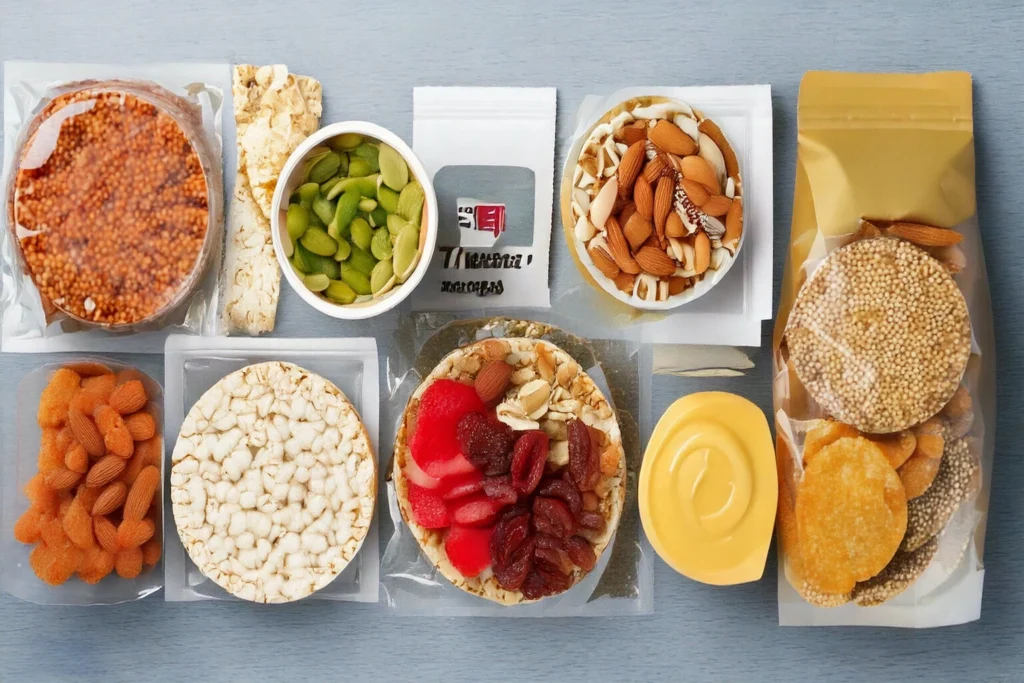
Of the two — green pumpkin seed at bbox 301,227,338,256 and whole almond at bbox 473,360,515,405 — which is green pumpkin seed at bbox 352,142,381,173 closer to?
green pumpkin seed at bbox 301,227,338,256

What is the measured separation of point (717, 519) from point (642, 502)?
80 millimetres

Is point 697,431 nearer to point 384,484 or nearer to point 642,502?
point 642,502

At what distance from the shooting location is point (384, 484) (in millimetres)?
851

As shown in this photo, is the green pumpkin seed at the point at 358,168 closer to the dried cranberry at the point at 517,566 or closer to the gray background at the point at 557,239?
the gray background at the point at 557,239

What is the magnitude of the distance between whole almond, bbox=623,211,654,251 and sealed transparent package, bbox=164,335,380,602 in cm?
32

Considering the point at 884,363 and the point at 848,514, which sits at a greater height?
the point at 884,363

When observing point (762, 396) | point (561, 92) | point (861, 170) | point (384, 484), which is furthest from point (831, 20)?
point (384, 484)

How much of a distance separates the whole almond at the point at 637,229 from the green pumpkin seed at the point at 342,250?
0.30 meters

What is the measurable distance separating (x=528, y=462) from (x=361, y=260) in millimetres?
281

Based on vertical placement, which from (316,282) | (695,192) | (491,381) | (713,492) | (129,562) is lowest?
(129,562)

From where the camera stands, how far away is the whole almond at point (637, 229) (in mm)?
756

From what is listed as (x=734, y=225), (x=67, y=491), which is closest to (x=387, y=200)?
(x=734, y=225)

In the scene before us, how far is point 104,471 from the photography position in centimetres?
78

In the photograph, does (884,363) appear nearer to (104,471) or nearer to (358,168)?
(358,168)
